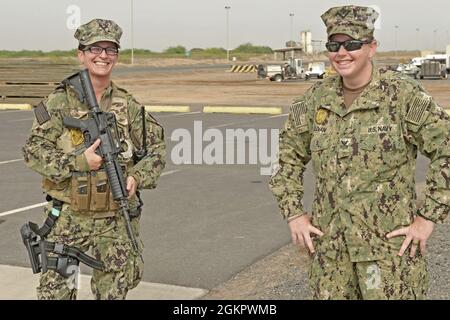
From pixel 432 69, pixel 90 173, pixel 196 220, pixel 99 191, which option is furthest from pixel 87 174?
pixel 432 69

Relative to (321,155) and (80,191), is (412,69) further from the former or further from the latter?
(321,155)

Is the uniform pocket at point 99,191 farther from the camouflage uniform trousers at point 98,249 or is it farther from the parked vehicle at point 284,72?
the parked vehicle at point 284,72

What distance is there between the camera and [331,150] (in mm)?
3072

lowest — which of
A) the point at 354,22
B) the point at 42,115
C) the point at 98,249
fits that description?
the point at 98,249

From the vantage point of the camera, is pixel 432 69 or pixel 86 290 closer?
pixel 86 290

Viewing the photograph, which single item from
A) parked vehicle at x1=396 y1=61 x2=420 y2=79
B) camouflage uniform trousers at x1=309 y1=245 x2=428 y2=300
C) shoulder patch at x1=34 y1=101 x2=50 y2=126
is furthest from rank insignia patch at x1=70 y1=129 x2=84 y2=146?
parked vehicle at x1=396 y1=61 x2=420 y2=79

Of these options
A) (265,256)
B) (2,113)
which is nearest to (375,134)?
(265,256)

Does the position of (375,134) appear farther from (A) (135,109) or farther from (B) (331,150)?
(A) (135,109)

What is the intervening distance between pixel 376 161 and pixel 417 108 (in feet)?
0.92

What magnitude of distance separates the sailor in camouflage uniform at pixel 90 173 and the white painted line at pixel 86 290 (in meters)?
1.33

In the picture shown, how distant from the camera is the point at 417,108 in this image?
2936mm

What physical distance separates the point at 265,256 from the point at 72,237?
2.83m

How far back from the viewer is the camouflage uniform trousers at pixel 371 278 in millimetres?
2990

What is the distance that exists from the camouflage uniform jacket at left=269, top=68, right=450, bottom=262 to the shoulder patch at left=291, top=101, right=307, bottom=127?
0.08 m
